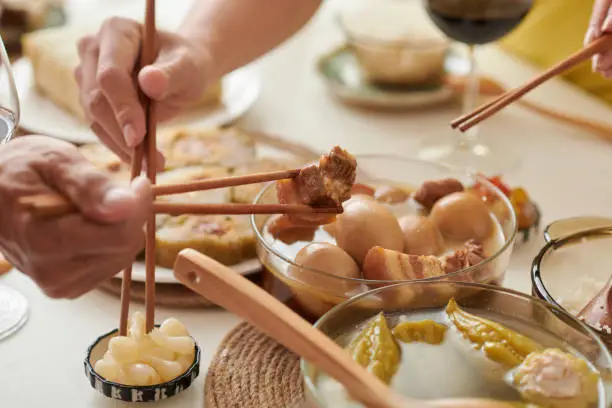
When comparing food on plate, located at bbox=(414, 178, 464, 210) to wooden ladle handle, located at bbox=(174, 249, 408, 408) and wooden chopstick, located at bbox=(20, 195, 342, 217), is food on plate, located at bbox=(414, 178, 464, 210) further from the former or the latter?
wooden ladle handle, located at bbox=(174, 249, 408, 408)

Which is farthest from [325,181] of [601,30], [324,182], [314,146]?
[314,146]

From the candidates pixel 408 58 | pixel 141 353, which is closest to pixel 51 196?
pixel 141 353

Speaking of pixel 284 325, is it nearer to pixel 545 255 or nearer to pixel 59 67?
pixel 545 255

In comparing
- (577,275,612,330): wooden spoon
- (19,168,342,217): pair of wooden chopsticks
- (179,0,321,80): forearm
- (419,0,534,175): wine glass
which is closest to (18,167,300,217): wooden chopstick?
(19,168,342,217): pair of wooden chopsticks

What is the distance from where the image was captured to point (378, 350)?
78cm

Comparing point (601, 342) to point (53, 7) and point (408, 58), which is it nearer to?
point (408, 58)

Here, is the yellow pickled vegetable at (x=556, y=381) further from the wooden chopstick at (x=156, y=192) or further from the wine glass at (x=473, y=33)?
the wine glass at (x=473, y=33)

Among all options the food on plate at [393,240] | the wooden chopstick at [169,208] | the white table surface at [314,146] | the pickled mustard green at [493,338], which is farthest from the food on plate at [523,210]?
the wooden chopstick at [169,208]

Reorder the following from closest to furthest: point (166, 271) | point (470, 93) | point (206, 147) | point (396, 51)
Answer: point (166, 271) → point (206, 147) → point (470, 93) → point (396, 51)

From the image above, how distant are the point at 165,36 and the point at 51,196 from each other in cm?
51

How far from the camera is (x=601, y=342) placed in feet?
2.48

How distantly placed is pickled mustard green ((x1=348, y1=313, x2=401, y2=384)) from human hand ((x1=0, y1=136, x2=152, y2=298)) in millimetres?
231

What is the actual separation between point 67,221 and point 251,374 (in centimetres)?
35

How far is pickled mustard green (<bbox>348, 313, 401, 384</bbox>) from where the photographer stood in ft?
2.52
